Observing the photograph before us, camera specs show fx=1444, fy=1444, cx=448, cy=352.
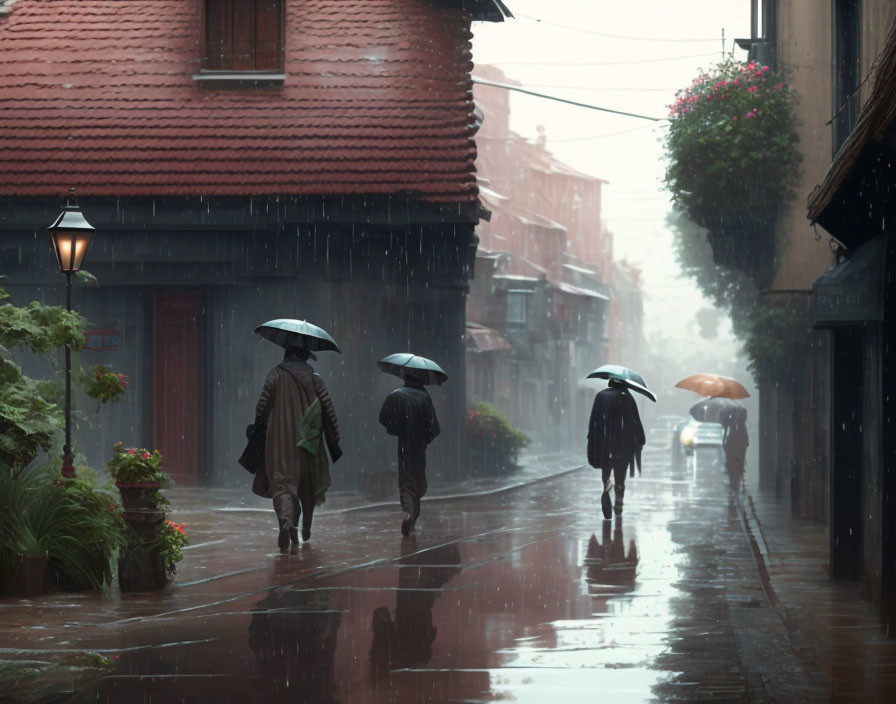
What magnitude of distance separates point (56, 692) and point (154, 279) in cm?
1502

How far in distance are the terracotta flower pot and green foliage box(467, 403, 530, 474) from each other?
59.1ft

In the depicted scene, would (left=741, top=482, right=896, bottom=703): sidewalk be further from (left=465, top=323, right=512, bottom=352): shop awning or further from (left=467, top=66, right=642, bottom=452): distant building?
(left=467, top=66, right=642, bottom=452): distant building

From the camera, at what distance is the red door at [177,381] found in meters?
21.9

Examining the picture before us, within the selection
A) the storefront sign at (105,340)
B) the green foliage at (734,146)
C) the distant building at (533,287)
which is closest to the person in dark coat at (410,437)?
the green foliage at (734,146)

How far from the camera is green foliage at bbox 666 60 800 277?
2052cm

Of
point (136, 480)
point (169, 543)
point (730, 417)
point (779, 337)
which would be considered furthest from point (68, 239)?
point (730, 417)

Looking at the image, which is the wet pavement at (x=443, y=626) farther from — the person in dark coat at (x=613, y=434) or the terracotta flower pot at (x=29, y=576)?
the person in dark coat at (x=613, y=434)

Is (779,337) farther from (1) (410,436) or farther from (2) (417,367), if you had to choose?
(1) (410,436)

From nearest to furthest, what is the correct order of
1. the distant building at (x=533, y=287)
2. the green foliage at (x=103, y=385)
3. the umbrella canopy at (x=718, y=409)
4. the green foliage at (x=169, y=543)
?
1. the green foliage at (x=169, y=543)
2. the green foliage at (x=103, y=385)
3. the umbrella canopy at (x=718, y=409)
4. the distant building at (x=533, y=287)

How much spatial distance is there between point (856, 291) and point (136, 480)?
552cm

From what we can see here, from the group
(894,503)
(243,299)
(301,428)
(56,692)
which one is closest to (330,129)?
(243,299)

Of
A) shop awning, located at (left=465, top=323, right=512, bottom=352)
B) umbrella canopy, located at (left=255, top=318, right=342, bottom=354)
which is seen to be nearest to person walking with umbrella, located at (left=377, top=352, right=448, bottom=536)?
umbrella canopy, located at (left=255, top=318, right=342, bottom=354)

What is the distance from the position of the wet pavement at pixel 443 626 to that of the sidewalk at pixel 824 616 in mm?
44

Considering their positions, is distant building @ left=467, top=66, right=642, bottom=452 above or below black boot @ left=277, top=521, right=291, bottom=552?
above
